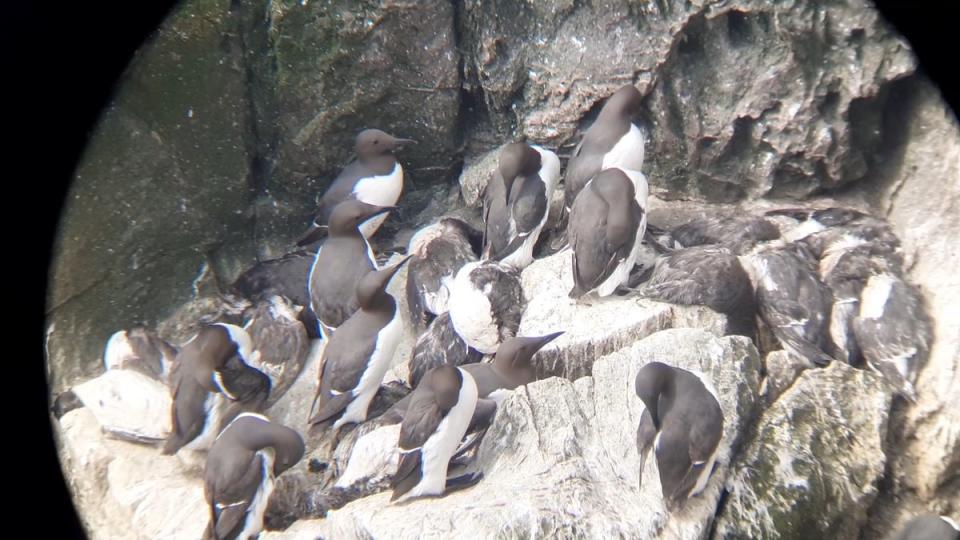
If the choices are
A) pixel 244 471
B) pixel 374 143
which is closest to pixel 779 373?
pixel 244 471

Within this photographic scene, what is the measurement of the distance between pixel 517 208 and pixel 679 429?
2.52m

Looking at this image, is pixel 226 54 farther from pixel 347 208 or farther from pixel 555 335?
pixel 555 335

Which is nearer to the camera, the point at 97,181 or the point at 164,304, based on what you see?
the point at 97,181

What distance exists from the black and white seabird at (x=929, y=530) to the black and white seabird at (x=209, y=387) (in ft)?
12.1

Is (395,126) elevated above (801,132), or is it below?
above

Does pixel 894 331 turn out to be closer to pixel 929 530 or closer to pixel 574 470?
pixel 929 530

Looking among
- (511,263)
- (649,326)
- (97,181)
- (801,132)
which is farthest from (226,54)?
(801,132)

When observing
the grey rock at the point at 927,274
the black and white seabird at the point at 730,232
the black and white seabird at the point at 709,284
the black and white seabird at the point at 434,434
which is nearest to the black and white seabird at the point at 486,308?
the black and white seabird at the point at 709,284

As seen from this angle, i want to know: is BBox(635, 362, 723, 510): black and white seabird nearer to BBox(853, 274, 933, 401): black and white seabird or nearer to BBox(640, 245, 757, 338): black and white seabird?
BBox(640, 245, 757, 338): black and white seabird

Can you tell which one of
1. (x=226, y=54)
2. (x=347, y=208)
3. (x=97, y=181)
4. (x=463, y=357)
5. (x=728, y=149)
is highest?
(x=226, y=54)

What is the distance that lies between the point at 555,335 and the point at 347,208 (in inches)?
75.4

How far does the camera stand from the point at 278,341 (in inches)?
241

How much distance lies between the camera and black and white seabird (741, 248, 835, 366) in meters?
5.44

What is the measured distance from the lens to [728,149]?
6.67 meters
